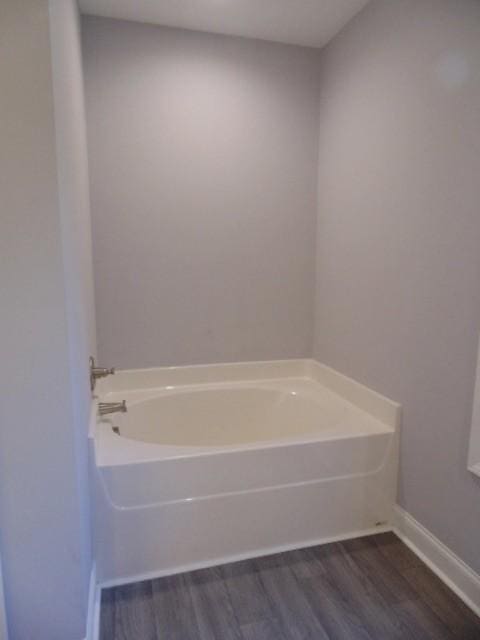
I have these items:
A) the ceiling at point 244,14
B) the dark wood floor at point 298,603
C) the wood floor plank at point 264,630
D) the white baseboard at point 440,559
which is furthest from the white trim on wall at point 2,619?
the ceiling at point 244,14

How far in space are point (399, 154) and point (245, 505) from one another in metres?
1.65

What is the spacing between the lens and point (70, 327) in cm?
112

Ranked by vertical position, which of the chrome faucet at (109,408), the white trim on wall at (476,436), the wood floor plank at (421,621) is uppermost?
the white trim on wall at (476,436)

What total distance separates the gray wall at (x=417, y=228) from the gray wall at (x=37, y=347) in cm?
133

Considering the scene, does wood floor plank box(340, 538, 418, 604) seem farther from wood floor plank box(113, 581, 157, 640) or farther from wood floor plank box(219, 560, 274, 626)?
wood floor plank box(113, 581, 157, 640)

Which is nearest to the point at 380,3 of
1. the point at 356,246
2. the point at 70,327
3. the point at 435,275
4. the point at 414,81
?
the point at 414,81

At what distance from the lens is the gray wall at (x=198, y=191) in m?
2.14

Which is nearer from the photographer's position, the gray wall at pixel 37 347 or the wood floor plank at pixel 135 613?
the gray wall at pixel 37 347

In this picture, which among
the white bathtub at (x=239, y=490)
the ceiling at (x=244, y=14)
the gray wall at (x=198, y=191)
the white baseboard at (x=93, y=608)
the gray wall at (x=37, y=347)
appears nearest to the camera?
the gray wall at (x=37, y=347)

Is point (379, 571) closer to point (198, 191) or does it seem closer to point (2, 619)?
point (2, 619)

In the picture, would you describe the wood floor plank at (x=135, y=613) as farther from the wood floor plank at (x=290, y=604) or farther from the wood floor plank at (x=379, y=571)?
the wood floor plank at (x=379, y=571)

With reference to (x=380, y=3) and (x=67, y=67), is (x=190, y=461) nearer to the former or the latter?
(x=67, y=67)

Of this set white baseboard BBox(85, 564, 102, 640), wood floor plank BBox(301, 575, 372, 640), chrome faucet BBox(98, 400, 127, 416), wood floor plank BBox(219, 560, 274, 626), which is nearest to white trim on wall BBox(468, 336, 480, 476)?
wood floor plank BBox(301, 575, 372, 640)

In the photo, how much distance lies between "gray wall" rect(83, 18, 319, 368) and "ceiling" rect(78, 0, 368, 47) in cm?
7
